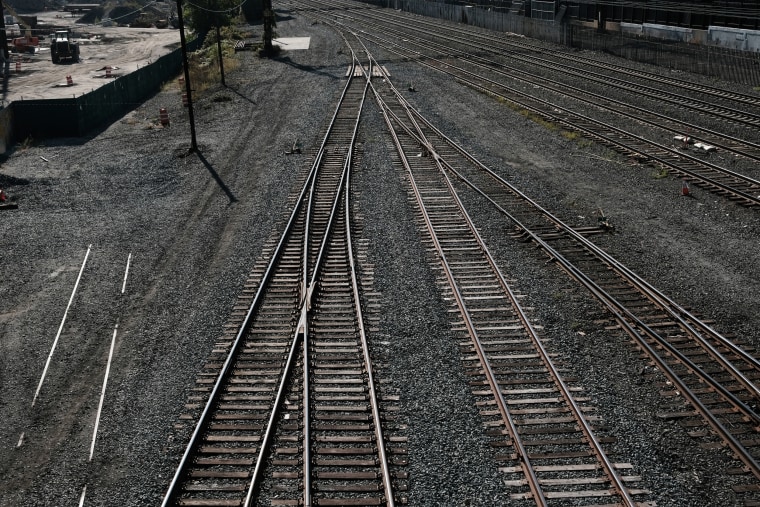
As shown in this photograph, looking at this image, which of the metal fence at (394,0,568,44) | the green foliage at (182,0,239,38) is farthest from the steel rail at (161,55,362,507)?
the metal fence at (394,0,568,44)

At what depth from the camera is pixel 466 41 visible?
50.5 metres

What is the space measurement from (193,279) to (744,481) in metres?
10.3

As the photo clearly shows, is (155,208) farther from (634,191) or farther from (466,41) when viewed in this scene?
(466,41)

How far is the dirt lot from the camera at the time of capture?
140 ft

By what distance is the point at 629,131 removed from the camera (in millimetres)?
25188

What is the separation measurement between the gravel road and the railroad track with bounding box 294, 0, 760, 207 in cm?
86

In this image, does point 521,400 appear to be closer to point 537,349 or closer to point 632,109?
point 537,349

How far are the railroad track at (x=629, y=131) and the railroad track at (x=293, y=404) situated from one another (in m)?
10.5

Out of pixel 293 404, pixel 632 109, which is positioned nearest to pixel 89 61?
pixel 632 109

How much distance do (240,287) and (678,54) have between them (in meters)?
30.1

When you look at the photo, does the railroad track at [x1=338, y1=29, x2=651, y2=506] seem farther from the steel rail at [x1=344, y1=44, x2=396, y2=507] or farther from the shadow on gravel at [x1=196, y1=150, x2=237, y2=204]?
the shadow on gravel at [x1=196, y1=150, x2=237, y2=204]

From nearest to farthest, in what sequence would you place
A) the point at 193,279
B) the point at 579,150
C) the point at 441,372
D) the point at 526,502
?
the point at 526,502, the point at 441,372, the point at 193,279, the point at 579,150

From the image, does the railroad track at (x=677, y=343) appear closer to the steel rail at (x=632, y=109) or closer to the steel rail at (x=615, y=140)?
the steel rail at (x=615, y=140)

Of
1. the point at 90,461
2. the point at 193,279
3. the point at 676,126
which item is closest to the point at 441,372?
the point at 90,461
